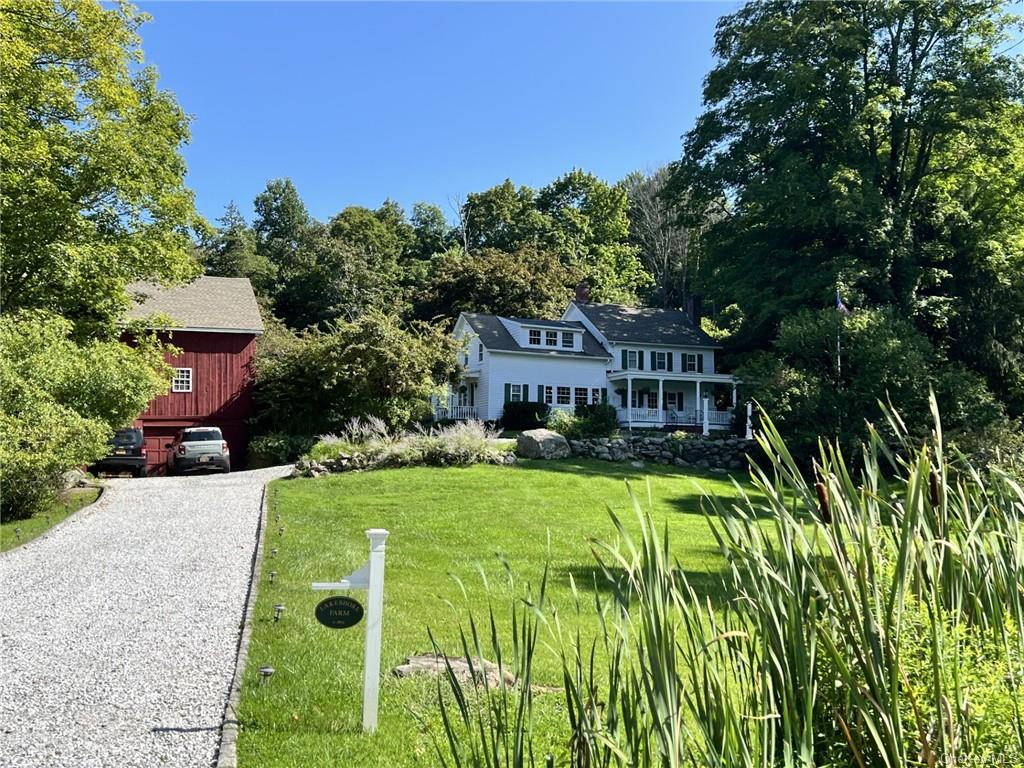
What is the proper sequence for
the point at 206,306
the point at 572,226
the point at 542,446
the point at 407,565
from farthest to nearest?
the point at 572,226 → the point at 206,306 → the point at 542,446 → the point at 407,565

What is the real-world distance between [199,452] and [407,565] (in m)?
15.1

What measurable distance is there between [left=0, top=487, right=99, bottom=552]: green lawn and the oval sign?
27.7 ft

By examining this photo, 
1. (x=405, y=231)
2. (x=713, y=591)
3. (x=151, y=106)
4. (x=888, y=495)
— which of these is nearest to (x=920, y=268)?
(x=713, y=591)

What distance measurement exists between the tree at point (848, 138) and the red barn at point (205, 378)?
62.3ft

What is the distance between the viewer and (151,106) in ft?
63.1

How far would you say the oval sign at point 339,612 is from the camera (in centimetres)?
461

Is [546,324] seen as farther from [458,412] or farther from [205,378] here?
[205,378]

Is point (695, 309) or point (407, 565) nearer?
point (407, 565)

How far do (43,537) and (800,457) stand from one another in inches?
728

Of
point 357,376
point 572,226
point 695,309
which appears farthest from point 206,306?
point 695,309

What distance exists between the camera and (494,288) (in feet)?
141

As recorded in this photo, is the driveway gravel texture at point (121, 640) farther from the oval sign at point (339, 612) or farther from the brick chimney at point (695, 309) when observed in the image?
the brick chimney at point (695, 309)

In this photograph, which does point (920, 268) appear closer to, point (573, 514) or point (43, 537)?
point (573, 514)

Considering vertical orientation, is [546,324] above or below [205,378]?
above
